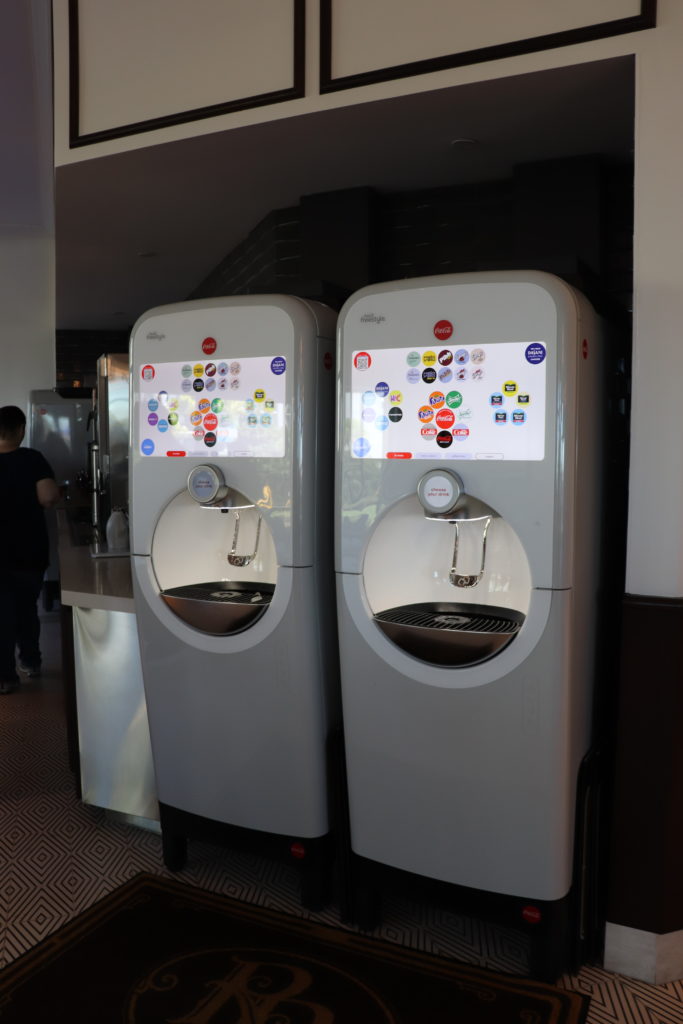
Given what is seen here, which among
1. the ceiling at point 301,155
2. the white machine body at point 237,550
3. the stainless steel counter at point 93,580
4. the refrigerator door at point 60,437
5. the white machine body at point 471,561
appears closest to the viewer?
the white machine body at point 471,561

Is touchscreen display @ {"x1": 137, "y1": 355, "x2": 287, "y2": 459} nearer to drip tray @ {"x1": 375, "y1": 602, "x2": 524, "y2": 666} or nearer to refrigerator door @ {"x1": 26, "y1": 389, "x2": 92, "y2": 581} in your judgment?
drip tray @ {"x1": 375, "y1": 602, "x2": 524, "y2": 666}

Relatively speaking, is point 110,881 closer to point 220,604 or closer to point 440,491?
point 220,604

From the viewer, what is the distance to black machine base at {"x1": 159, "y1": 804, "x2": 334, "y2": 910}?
8.02 ft

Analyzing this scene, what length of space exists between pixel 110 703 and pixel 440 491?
153 centimetres

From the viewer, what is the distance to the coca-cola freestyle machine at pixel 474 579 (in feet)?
6.52

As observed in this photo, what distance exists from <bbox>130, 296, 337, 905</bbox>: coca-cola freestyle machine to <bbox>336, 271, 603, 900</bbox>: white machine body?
0.43ft

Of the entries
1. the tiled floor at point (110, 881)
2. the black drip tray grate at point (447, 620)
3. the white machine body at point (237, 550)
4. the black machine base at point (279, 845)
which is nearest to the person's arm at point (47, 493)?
the tiled floor at point (110, 881)

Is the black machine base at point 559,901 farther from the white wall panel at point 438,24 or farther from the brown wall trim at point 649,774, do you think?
the white wall panel at point 438,24

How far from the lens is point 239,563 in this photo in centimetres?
250

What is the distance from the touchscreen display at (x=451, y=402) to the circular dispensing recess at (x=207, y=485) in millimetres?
391

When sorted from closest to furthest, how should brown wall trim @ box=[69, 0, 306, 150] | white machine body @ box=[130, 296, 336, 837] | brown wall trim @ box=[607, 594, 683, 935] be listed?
brown wall trim @ box=[607, 594, 683, 935] < white machine body @ box=[130, 296, 336, 837] < brown wall trim @ box=[69, 0, 306, 150]

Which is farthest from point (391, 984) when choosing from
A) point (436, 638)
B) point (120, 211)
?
point (120, 211)

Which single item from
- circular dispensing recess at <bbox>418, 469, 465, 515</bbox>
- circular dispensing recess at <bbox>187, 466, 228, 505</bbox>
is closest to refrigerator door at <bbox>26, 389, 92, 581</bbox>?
circular dispensing recess at <bbox>187, 466, 228, 505</bbox>

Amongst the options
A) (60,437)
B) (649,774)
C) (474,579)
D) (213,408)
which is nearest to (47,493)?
(213,408)
